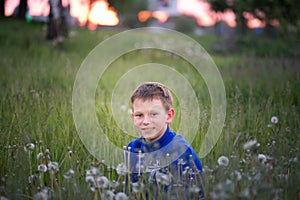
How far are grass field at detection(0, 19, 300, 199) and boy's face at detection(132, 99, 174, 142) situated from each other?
0.31m

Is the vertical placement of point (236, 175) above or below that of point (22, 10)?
below

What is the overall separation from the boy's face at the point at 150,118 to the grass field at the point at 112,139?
31 cm

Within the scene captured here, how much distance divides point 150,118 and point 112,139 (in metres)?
0.62

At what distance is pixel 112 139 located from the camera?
3.25m

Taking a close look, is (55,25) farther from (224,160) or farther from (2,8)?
(224,160)

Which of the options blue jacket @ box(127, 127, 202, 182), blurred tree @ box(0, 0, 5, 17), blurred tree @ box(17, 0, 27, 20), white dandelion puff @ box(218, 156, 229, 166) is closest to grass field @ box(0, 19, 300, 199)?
white dandelion puff @ box(218, 156, 229, 166)

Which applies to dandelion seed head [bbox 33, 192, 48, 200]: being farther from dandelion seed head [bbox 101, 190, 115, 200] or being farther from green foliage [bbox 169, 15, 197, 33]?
green foliage [bbox 169, 15, 197, 33]

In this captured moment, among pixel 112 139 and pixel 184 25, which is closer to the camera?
pixel 112 139

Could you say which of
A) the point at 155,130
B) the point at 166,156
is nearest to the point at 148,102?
the point at 155,130

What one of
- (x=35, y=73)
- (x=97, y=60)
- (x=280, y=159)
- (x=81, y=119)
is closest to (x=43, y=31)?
(x=97, y=60)

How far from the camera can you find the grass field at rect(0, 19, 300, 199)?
2178 mm

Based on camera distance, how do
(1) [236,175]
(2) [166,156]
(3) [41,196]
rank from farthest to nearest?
1. (2) [166,156]
2. (1) [236,175]
3. (3) [41,196]

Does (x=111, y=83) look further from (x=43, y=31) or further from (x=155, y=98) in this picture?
(x=43, y=31)

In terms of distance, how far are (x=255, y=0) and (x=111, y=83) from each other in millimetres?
5653
